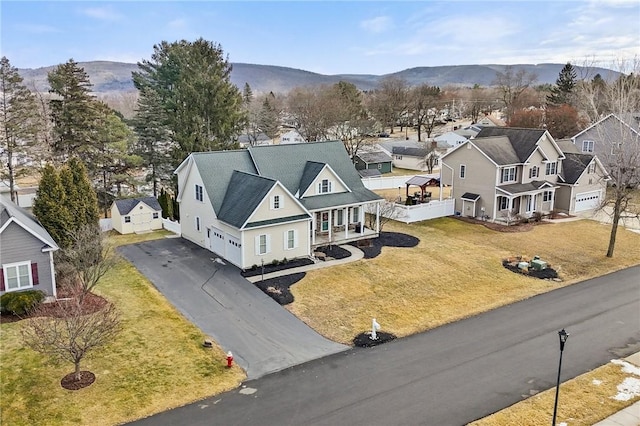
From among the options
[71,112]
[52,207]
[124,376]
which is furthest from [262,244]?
[71,112]

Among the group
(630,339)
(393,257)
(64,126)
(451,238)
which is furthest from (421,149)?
(630,339)

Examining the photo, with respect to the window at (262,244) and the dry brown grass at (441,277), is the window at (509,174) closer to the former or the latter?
the dry brown grass at (441,277)

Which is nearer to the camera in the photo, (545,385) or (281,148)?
(545,385)

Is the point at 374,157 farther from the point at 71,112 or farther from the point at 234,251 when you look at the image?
the point at 234,251

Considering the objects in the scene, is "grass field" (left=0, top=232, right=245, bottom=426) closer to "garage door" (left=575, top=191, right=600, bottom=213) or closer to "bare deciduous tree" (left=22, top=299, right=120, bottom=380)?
"bare deciduous tree" (left=22, top=299, right=120, bottom=380)

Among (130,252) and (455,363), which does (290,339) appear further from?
(130,252)

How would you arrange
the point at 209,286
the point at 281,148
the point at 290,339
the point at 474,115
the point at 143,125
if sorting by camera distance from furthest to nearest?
1. the point at 474,115
2. the point at 143,125
3. the point at 281,148
4. the point at 209,286
5. the point at 290,339
